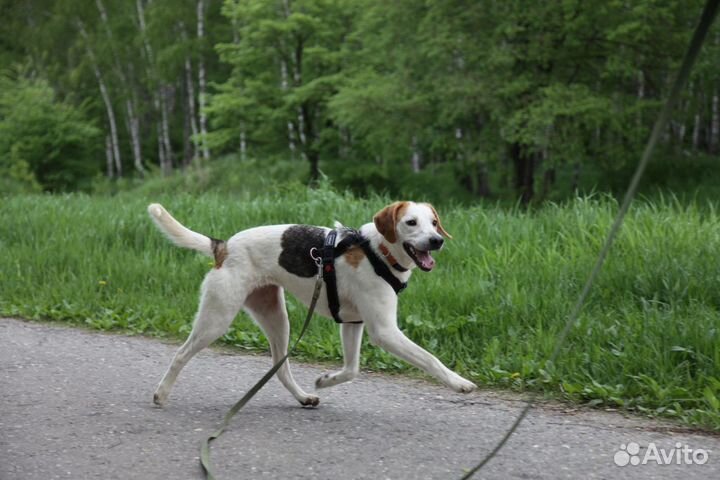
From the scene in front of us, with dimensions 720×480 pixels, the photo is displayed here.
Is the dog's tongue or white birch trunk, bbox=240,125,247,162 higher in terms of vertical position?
the dog's tongue

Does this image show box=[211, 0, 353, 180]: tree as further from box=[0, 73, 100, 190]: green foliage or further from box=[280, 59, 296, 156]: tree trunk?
box=[0, 73, 100, 190]: green foliage

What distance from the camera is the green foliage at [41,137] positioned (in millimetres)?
38938

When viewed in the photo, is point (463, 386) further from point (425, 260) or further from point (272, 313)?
point (272, 313)

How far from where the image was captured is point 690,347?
5.04 meters

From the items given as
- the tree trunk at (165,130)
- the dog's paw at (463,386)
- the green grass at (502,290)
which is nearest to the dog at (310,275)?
the dog's paw at (463,386)

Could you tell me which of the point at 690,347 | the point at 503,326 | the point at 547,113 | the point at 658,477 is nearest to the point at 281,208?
the point at 503,326

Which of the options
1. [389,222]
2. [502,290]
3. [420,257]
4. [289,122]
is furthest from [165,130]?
[420,257]

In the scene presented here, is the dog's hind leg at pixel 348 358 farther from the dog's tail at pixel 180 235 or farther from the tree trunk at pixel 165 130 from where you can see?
the tree trunk at pixel 165 130

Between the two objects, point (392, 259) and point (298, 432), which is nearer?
point (298, 432)

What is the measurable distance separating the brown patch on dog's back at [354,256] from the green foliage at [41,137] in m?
36.0

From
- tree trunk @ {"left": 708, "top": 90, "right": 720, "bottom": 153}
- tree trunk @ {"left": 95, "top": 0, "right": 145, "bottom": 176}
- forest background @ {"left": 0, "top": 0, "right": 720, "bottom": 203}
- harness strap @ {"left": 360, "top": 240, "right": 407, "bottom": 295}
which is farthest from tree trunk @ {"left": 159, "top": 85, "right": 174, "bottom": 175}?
harness strap @ {"left": 360, "top": 240, "right": 407, "bottom": 295}

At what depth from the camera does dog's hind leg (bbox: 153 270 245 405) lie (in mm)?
4707

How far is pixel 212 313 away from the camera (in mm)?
4727

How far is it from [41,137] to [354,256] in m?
39.2
